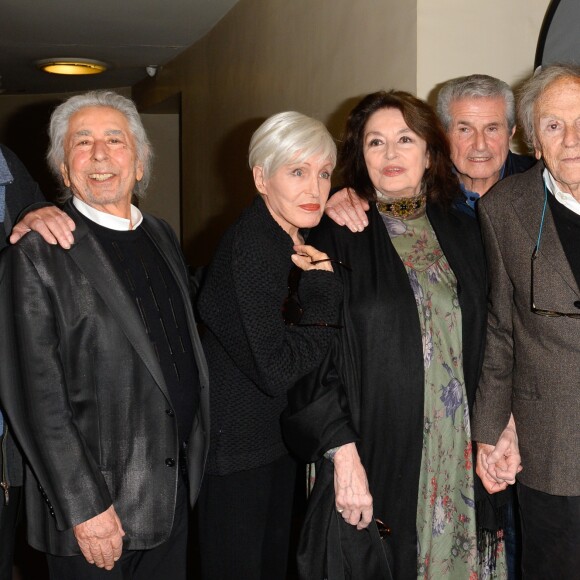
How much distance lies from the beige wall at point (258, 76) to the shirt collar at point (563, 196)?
49.9 inches

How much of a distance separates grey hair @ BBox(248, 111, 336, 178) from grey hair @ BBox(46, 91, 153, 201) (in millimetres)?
326

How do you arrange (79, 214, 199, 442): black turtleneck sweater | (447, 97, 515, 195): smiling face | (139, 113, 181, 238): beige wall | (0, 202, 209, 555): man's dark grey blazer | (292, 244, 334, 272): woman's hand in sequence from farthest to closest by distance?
(139, 113, 181, 238): beige wall < (447, 97, 515, 195): smiling face < (292, 244, 334, 272): woman's hand < (79, 214, 199, 442): black turtleneck sweater < (0, 202, 209, 555): man's dark grey blazer

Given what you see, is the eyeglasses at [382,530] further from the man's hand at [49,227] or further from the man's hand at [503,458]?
the man's hand at [49,227]

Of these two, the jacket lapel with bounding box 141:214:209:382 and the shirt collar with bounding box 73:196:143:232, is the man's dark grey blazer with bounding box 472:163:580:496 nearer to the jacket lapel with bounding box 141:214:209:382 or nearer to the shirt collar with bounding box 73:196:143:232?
the jacket lapel with bounding box 141:214:209:382

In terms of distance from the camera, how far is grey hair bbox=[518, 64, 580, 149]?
2.09 m

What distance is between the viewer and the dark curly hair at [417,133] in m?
2.21

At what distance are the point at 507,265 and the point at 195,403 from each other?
95 cm

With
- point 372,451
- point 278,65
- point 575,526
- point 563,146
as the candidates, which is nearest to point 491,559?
point 575,526

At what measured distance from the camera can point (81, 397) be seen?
1.82 metres

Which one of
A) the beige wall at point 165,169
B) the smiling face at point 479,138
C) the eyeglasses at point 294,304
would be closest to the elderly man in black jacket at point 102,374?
the eyeglasses at point 294,304

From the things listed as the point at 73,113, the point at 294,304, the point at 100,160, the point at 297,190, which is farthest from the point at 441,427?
the point at 73,113

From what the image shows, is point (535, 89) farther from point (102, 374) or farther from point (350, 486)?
point (102, 374)

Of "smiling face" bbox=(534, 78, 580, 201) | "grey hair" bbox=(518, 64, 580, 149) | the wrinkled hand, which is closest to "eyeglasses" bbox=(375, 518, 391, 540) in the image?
the wrinkled hand

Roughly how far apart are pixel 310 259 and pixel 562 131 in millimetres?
757
